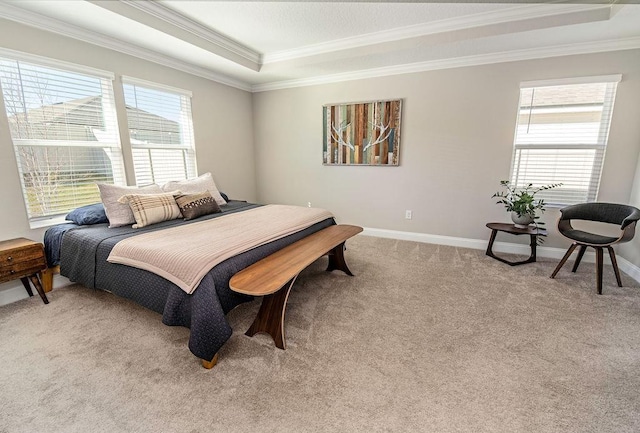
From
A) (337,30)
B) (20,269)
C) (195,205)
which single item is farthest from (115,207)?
(337,30)

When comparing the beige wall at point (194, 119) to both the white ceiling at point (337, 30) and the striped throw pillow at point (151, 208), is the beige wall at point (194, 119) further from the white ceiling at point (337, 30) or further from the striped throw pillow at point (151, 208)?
the striped throw pillow at point (151, 208)

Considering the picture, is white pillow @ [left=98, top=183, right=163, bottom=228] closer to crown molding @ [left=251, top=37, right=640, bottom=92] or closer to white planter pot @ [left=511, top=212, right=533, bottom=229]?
crown molding @ [left=251, top=37, right=640, bottom=92]

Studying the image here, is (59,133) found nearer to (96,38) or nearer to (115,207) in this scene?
(115,207)

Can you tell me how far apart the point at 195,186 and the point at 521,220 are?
3.87 m

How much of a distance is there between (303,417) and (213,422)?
43 centimetres

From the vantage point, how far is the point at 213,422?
1386mm

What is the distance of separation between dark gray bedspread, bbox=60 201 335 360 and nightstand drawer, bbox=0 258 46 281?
153mm

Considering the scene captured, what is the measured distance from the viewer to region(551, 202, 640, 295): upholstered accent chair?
2614 millimetres

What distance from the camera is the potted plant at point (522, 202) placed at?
328 centimetres

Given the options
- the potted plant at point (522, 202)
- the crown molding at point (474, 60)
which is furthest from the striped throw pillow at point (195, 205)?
the potted plant at point (522, 202)

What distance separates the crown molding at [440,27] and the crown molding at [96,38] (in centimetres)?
103

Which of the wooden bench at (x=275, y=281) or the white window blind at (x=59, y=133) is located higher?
the white window blind at (x=59, y=133)

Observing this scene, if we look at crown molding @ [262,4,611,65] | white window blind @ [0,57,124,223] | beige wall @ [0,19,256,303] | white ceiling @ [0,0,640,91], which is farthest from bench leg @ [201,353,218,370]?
crown molding @ [262,4,611,65]

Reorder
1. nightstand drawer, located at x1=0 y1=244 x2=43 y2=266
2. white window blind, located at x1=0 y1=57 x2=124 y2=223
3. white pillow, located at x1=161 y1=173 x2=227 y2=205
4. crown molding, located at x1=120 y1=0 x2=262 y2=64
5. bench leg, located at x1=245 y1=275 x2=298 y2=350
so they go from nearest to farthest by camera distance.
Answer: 1. bench leg, located at x1=245 y1=275 x2=298 y2=350
2. nightstand drawer, located at x1=0 y1=244 x2=43 y2=266
3. white window blind, located at x1=0 y1=57 x2=124 y2=223
4. crown molding, located at x1=120 y1=0 x2=262 y2=64
5. white pillow, located at x1=161 y1=173 x2=227 y2=205
